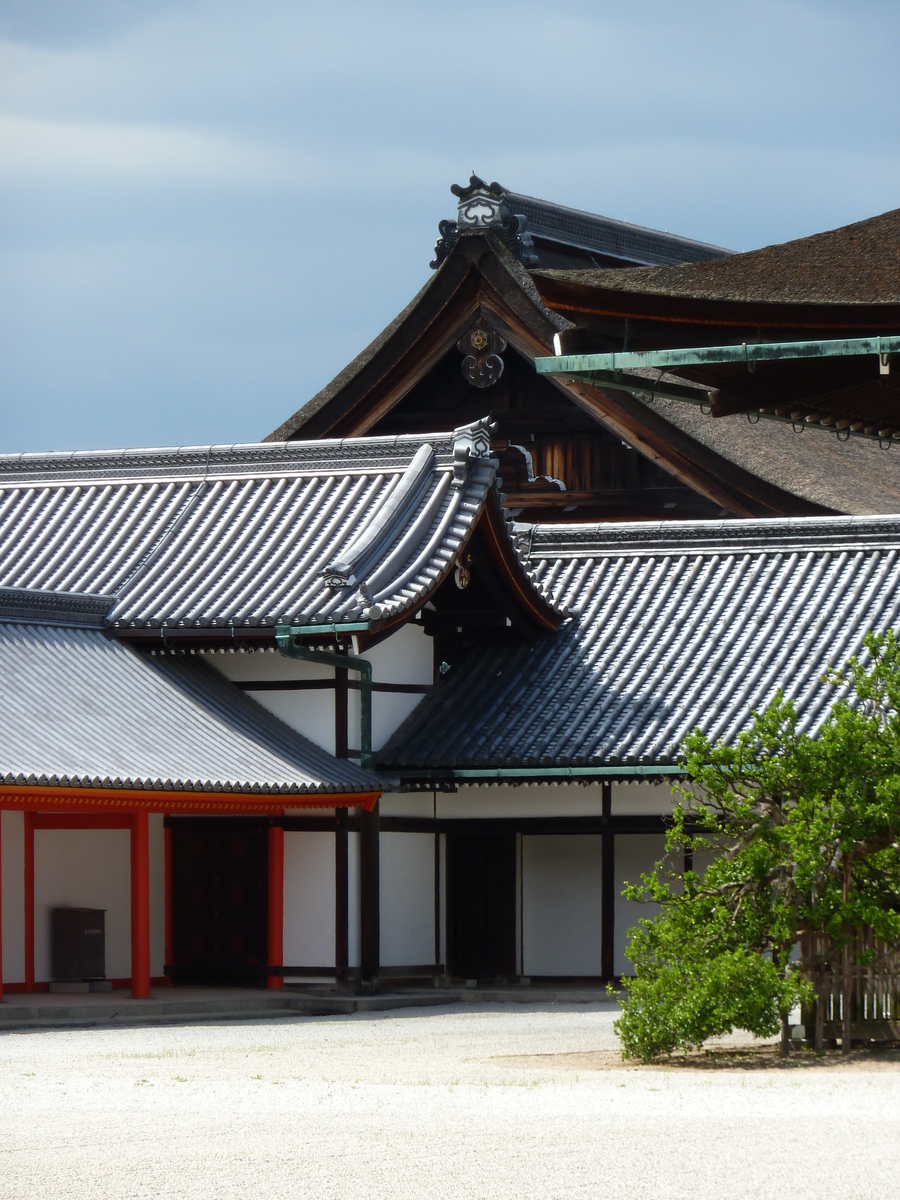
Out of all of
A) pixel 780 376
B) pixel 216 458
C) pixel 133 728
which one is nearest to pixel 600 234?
pixel 216 458

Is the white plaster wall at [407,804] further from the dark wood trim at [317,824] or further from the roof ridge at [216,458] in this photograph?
the roof ridge at [216,458]

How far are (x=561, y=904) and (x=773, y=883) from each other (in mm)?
7100

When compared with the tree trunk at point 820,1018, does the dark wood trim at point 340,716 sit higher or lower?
higher

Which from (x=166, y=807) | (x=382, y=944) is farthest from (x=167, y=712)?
A: (x=382, y=944)

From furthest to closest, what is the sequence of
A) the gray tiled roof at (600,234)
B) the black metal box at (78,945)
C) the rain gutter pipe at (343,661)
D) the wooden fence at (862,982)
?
the gray tiled roof at (600,234)
the rain gutter pipe at (343,661)
the black metal box at (78,945)
the wooden fence at (862,982)

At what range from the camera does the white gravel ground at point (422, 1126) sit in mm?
6824

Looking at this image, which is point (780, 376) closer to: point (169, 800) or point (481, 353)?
point (169, 800)

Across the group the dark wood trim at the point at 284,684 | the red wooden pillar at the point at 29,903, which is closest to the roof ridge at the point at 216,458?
the dark wood trim at the point at 284,684

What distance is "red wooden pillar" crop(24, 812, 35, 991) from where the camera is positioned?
53.7 feet

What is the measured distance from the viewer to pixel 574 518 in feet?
77.9

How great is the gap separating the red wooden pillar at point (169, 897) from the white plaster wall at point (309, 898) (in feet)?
3.84

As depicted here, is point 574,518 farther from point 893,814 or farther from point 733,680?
point 893,814

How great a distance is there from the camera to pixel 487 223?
23.2 metres

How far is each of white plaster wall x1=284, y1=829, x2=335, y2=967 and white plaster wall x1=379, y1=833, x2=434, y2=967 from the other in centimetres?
68
